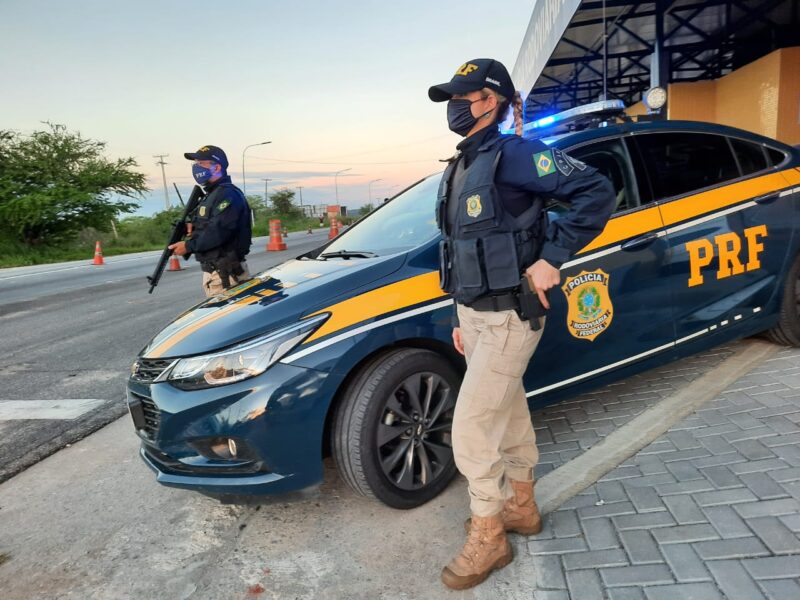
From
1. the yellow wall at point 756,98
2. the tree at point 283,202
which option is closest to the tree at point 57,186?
the yellow wall at point 756,98

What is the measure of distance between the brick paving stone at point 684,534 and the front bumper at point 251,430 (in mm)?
1294

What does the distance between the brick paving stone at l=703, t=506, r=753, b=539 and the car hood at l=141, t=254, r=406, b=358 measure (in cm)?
157

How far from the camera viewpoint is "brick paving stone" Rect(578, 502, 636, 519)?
7.52 ft

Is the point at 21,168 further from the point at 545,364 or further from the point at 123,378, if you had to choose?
the point at 545,364

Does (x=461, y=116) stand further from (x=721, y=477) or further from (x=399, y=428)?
(x=721, y=477)

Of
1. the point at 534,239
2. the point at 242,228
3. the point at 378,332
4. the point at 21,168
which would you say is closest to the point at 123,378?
the point at 242,228

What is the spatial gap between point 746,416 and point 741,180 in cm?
139

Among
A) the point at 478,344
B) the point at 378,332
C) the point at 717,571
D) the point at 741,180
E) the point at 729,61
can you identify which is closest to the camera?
the point at 717,571

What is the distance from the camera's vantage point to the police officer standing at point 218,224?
4363 millimetres

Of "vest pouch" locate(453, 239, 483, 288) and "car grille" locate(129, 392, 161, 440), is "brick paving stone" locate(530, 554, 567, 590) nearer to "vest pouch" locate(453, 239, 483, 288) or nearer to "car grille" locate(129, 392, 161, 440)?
"vest pouch" locate(453, 239, 483, 288)

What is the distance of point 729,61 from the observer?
20.1 m

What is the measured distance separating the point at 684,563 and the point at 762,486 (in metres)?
0.65

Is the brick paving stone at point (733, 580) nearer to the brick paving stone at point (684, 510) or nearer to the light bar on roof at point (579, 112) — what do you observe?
the brick paving stone at point (684, 510)

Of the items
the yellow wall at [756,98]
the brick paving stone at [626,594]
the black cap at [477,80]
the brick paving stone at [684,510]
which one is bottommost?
the brick paving stone at [626,594]
